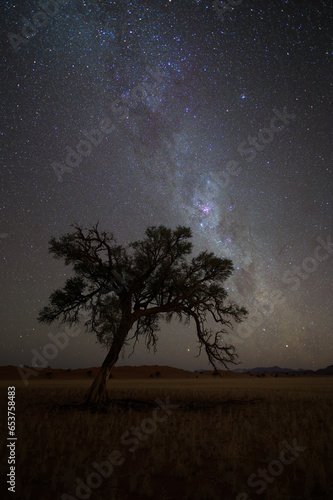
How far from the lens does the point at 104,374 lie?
16438 millimetres

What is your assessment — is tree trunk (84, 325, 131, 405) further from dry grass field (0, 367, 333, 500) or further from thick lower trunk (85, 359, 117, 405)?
dry grass field (0, 367, 333, 500)

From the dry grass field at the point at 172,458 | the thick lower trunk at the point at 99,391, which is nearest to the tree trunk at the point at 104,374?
the thick lower trunk at the point at 99,391

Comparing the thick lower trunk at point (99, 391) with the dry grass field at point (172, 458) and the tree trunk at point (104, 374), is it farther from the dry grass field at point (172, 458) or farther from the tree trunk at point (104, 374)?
the dry grass field at point (172, 458)

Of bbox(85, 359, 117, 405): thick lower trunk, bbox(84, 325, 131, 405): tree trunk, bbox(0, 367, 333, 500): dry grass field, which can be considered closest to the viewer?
bbox(0, 367, 333, 500): dry grass field

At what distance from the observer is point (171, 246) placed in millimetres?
18766

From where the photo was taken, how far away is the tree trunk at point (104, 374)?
1603cm

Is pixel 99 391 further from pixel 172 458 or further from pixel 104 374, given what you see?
pixel 172 458

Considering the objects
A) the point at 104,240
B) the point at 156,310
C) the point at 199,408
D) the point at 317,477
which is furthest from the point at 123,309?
the point at 317,477

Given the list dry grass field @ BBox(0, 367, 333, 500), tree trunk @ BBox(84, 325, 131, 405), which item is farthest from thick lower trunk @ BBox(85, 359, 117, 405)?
dry grass field @ BBox(0, 367, 333, 500)

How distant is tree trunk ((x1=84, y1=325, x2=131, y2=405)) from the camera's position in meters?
16.0

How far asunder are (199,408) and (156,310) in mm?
5165

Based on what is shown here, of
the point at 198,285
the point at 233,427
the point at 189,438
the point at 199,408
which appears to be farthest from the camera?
the point at 198,285

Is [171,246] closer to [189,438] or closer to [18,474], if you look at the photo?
[189,438]

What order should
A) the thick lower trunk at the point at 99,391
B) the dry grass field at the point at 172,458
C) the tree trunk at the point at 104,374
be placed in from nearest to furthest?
the dry grass field at the point at 172,458
the thick lower trunk at the point at 99,391
the tree trunk at the point at 104,374
